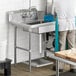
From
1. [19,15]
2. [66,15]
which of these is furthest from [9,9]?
[66,15]

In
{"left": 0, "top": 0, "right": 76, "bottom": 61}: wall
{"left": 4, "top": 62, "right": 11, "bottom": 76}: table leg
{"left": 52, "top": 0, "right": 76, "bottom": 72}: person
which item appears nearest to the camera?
{"left": 4, "top": 62, "right": 11, "bottom": 76}: table leg

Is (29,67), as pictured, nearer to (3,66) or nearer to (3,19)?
(3,66)

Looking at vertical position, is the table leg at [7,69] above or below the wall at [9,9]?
below

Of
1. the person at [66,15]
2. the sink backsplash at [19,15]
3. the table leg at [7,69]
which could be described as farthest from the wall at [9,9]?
the person at [66,15]

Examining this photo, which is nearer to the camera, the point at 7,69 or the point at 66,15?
the point at 7,69

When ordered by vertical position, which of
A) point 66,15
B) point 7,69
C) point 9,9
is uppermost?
point 9,9

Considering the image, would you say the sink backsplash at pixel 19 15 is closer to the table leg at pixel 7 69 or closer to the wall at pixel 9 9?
the wall at pixel 9 9

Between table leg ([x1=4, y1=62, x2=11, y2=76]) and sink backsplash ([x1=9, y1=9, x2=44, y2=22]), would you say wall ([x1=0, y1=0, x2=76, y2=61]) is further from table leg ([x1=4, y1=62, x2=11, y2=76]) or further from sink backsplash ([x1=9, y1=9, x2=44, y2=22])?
table leg ([x1=4, y1=62, x2=11, y2=76])

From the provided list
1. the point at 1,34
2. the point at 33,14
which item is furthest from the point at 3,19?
the point at 33,14

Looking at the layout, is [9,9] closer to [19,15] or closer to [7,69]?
[19,15]

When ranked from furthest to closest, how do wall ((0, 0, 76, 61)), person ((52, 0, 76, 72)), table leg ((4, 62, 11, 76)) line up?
wall ((0, 0, 76, 61)) < person ((52, 0, 76, 72)) < table leg ((4, 62, 11, 76))

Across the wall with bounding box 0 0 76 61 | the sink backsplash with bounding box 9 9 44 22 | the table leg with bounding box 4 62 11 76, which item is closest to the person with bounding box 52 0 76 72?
the sink backsplash with bounding box 9 9 44 22

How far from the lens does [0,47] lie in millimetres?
4285

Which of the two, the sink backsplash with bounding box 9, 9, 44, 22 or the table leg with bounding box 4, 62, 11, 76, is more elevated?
the sink backsplash with bounding box 9, 9, 44, 22
